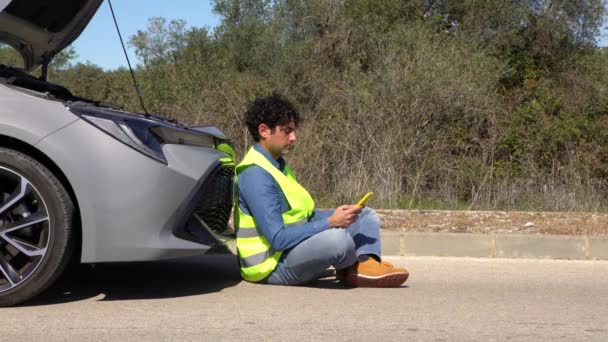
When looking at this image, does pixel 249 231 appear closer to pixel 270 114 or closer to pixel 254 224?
pixel 254 224

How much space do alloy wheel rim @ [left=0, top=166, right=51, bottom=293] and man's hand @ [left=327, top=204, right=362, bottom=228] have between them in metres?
1.66

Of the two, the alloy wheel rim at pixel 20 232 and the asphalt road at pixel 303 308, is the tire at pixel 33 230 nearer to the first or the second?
the alloy wheel rim at pixel 20 232

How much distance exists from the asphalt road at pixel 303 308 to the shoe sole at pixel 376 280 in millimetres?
48

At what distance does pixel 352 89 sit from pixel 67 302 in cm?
861

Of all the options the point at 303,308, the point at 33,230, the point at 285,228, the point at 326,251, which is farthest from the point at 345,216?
the point at 33,230

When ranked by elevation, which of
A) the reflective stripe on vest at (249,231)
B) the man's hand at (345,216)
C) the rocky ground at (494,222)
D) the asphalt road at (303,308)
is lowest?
the asphalt road at (303,308)

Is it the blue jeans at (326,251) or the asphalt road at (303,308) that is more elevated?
the blue jeans at (326,251)

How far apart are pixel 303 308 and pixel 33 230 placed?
159 centimetres

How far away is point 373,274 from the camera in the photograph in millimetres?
5336

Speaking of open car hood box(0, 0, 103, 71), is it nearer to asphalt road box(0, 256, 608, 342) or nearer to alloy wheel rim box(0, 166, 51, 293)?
alloy wheel rim box(0, 166, 51, 293)

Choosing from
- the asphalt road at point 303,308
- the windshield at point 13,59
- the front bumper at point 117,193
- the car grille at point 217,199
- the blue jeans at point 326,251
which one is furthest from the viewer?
the windshield at point 13,59

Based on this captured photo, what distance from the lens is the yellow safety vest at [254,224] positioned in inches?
205

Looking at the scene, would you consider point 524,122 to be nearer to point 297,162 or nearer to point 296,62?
point 297,162

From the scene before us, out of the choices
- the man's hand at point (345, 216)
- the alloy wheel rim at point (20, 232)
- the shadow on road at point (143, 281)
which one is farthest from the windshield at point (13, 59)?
the man's hand at point (345, 216)
